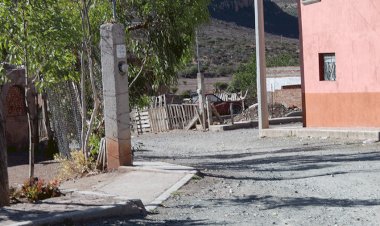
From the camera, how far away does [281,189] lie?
39.6 feet

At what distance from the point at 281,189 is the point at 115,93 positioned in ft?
13.1

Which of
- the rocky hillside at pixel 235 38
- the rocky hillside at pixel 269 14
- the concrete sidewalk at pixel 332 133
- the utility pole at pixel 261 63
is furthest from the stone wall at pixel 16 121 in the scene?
the rocky hillside at pixel 269 14

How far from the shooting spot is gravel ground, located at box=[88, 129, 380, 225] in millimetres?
9773

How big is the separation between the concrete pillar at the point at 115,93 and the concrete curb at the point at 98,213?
4.23 m

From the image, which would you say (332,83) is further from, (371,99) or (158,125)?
(158,125)

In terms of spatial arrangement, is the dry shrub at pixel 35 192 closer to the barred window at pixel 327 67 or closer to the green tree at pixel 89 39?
the green tree at pixel 89 39

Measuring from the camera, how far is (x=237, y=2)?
81.0 meters

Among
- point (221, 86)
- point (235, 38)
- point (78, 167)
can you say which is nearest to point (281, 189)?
point (78, 167)

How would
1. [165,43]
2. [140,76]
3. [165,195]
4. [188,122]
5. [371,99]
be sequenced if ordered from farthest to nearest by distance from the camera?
[188,122], [371,99], [140,76], [165,43], [165,195]

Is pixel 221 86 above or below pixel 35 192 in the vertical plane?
above

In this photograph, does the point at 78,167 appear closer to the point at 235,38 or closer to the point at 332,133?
the point at 332,133

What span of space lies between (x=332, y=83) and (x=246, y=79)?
2721 cm

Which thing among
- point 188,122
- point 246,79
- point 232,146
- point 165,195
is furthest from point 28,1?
point 246,79

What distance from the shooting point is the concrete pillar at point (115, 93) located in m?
14.5
